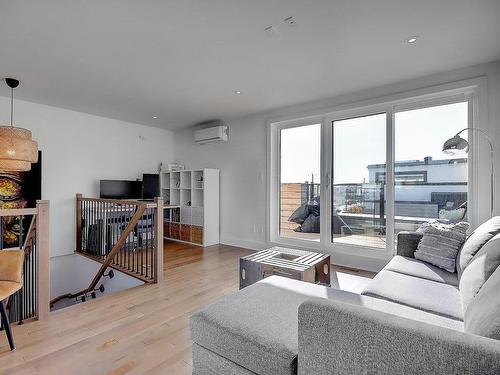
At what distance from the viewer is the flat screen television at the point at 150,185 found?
5516 millimetres

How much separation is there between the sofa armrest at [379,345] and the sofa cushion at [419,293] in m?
0.89

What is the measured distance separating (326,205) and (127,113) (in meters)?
3.75

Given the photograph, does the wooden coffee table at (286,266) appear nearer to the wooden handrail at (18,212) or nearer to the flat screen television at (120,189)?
the wooden handrail at (18,212)

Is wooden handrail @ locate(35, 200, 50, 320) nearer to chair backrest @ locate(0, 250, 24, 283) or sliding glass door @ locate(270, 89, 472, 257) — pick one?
chair backrest @ locate(0, 250, 24, 283)

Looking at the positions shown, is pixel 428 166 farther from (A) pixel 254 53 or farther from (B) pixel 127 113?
(B) pixel 127 113

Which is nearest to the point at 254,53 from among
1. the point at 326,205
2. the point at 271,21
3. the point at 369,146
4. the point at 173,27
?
the point at 271,21

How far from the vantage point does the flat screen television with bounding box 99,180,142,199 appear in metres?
4.92

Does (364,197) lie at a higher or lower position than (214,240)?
higher

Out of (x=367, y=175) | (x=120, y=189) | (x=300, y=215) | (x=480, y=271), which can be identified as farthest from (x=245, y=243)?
(x=480, y=271)

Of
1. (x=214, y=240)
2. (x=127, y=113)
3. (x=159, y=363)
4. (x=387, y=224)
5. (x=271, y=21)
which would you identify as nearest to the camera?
(x=159, y=363)

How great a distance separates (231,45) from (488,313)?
2540mm

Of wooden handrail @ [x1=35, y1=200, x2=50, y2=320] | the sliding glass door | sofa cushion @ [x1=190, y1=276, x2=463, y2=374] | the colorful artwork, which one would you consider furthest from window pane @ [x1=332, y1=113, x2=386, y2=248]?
the colorful artwork

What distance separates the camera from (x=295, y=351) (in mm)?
1087

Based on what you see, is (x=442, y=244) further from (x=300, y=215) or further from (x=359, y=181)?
(x=300, y=215)
